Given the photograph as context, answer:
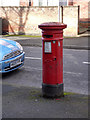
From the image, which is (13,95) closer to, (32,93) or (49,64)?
(32,93)

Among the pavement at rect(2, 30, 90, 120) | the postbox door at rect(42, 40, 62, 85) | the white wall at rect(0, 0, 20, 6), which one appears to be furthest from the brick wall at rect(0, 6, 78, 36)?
the postbox door at rect(42, 40, 62, 85)

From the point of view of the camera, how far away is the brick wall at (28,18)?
20938 millimetres

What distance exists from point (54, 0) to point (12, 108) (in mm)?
23211

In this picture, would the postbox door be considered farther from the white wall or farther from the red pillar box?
the white wall

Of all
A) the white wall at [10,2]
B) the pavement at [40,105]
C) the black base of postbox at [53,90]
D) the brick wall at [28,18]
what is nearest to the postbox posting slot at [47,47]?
the black base of postbox at [53,90]

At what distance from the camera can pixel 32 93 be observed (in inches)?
215

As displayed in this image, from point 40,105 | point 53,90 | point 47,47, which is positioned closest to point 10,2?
point 47,47

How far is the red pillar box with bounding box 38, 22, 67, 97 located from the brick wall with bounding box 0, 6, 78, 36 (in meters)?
15.6

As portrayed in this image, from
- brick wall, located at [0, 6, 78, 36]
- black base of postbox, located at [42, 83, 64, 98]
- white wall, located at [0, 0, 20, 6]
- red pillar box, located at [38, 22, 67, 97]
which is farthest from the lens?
white wall, located at [0, 0, 20, 6]

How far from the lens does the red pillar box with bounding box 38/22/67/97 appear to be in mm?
4855

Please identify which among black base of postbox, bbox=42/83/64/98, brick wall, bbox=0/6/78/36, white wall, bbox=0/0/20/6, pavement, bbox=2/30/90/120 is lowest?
pavement, bbox=2/30/90/120

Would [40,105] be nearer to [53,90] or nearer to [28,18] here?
[53,90]

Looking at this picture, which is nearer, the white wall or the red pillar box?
the red pillar box

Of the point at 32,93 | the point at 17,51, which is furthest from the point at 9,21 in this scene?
the point at 32,93
